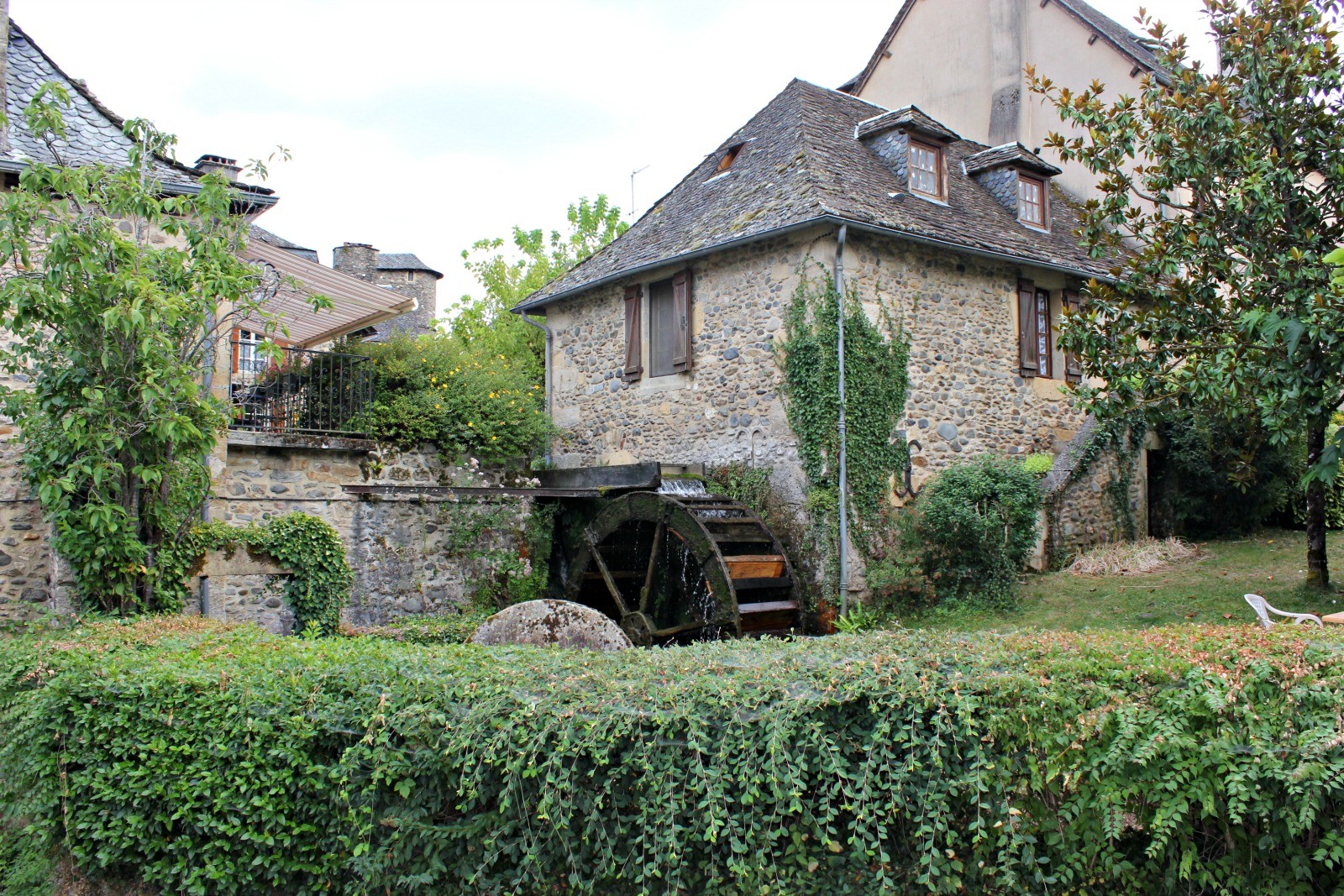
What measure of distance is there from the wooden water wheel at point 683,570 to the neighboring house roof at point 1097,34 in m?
8.42

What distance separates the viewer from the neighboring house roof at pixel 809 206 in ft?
36.1

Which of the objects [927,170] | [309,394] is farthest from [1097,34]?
[309,394]

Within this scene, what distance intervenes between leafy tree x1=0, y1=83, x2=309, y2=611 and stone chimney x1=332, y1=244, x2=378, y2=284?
1943 cm

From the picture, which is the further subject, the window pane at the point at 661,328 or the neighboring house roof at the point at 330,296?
the window pane at the point at 661,328

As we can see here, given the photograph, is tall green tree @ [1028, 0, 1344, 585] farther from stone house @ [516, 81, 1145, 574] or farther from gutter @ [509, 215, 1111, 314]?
gutter @ [509, 215, 1111, 314]

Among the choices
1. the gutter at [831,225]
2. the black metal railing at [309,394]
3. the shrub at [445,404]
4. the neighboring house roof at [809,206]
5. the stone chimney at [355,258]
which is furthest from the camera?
the stone chimney at [355,258]

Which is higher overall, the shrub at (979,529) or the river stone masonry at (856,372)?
the river stone masonry at (856,372)

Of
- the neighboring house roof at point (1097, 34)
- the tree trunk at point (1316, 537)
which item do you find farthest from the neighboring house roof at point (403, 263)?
the tree trunk at point (1316, 537)

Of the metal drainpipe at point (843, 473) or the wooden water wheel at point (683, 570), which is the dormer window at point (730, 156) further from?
the wooden water wheel at point (683, 570)

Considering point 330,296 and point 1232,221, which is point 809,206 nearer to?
point 1232,221

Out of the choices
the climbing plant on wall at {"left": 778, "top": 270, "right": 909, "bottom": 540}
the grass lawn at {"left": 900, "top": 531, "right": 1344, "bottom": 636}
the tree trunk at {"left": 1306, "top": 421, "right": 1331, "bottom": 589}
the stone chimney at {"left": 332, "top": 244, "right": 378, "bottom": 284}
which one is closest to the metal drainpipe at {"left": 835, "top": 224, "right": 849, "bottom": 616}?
the climbing plant on wall at {"left": 778, "top": 270, "right": 909, "bottom": 540}

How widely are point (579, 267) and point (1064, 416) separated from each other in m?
6.82

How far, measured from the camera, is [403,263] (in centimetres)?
3128

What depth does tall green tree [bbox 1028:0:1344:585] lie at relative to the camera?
766 cm
